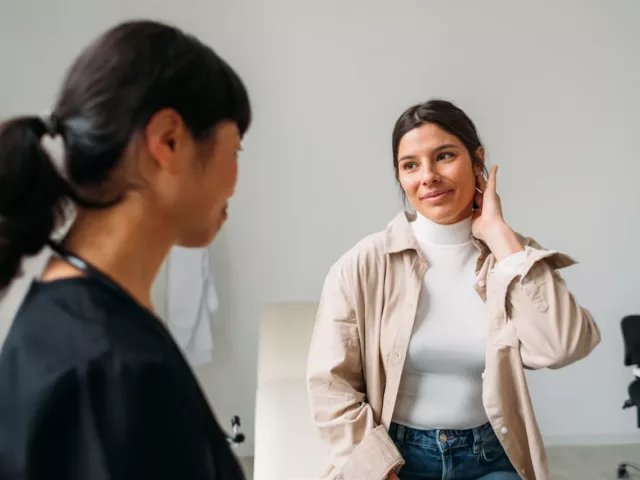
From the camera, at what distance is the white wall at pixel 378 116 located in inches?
105

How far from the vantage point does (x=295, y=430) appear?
1.72m

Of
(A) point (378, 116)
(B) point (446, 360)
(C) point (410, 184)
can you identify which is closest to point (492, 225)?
(C) point (410, 184)

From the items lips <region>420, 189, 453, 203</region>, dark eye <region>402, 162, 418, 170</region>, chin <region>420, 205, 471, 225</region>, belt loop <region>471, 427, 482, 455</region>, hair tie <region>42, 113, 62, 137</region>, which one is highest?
hair tie <region>42, 113, 62, 137</region>

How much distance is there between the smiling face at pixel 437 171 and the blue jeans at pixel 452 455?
51cm

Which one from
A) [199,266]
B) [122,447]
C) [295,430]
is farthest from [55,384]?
[199,266]

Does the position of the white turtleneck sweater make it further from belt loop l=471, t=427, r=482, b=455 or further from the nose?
the nose

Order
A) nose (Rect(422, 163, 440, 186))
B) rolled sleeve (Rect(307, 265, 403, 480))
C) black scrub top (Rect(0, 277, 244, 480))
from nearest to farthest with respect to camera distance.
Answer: black scrub top (Rect(0, 277, 244, 480))
rolled sleeve (Rect(307, 265, 403, 480))
nose (Rect(422, 163, 440, 186))

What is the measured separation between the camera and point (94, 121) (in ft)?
1.97

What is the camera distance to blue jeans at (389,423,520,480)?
133 centimetres

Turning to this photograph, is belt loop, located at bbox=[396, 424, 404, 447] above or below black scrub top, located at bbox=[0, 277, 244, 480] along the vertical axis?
below

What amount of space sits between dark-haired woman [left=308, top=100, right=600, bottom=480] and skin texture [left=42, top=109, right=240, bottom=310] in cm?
80

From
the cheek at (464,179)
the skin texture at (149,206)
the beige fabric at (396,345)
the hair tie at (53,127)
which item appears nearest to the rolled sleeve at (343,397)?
the beige fabric at (396,345)

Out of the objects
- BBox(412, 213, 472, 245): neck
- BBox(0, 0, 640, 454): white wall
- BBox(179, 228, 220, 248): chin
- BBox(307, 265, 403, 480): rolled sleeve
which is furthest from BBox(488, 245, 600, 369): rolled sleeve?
BBox(0, 0, 640, 454): white wall

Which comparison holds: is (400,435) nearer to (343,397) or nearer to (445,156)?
(343,397)
